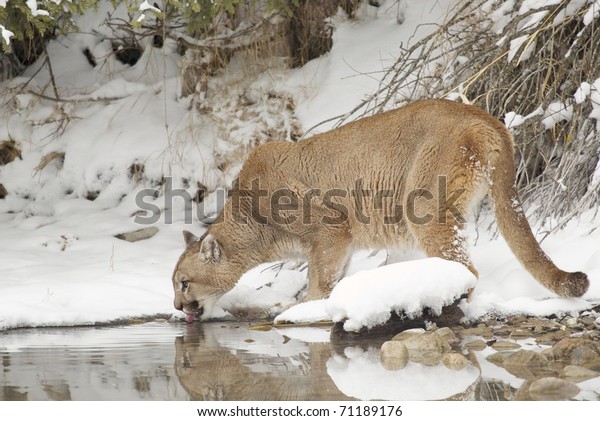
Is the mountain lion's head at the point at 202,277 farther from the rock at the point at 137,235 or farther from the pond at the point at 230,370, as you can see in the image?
the rock at the point at 137,235

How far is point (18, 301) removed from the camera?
733 cm

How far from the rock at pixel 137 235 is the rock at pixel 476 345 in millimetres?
5271

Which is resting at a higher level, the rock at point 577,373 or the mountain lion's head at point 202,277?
the mountain lion's head at point 202,277

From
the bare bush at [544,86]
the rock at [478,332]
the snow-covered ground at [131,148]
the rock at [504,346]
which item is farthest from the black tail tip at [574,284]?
the snow-covered ground at [131,148]

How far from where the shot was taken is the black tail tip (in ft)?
19.0

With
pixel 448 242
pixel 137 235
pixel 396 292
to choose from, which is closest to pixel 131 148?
pixel 137 235

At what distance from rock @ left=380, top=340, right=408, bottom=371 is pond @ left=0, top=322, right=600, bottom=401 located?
0.05m

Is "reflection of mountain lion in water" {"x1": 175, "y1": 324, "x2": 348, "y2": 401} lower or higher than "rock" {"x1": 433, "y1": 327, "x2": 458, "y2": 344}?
lower

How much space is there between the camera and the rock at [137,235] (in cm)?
984

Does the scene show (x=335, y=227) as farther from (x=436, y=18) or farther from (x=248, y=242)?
(x=436, y=18)

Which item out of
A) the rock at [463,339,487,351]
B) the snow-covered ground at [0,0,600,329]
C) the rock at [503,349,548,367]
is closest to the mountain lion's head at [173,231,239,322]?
the snow-covered ground at [0,0,600,329]

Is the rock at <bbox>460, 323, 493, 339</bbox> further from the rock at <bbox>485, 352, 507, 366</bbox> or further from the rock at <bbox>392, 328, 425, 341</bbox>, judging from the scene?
the rock at <bbox>485, 352, 507, 366</bbox>

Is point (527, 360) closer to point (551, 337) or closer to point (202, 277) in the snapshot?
point (551, 337)

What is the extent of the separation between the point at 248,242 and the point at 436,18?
15.3 ft
